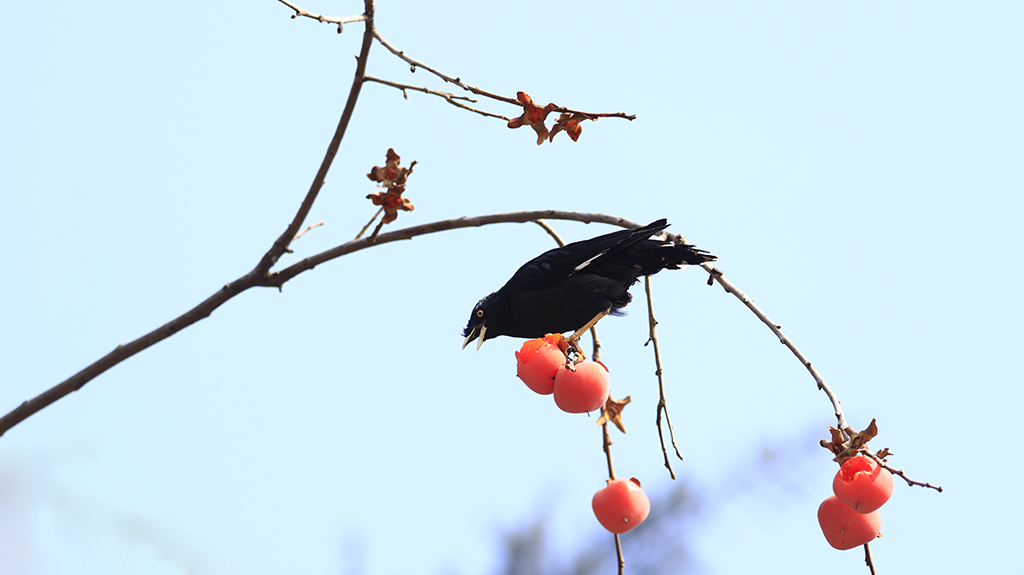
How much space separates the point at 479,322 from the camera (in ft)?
8.73

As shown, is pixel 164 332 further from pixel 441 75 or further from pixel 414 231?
pixel 441 75

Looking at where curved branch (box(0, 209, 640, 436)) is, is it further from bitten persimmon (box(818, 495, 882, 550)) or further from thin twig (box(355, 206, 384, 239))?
bitten persimmon (box(818, 495, 882, 550))

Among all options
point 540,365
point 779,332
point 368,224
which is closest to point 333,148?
point 368,224

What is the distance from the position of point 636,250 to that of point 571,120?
1.59 ft

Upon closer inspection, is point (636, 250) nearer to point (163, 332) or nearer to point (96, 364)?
point (163, 332)

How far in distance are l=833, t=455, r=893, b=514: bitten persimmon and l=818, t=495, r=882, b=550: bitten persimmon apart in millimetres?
43

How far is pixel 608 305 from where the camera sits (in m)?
2.56

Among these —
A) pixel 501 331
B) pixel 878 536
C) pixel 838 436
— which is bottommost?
pixel 878 536

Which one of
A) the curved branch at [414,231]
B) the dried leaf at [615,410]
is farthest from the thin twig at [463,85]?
the dried leaf at [615,410]

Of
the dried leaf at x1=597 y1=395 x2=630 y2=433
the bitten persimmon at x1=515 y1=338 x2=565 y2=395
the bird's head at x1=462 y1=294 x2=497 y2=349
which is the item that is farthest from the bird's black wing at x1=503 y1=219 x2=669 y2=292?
the dried leaf at x1=597 y1=395 x2=630 y2=433

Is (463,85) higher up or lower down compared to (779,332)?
higher up

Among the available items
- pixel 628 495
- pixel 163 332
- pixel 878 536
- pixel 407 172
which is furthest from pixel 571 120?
pixel 878 536

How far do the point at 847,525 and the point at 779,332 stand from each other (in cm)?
64

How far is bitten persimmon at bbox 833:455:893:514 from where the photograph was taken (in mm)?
2352
